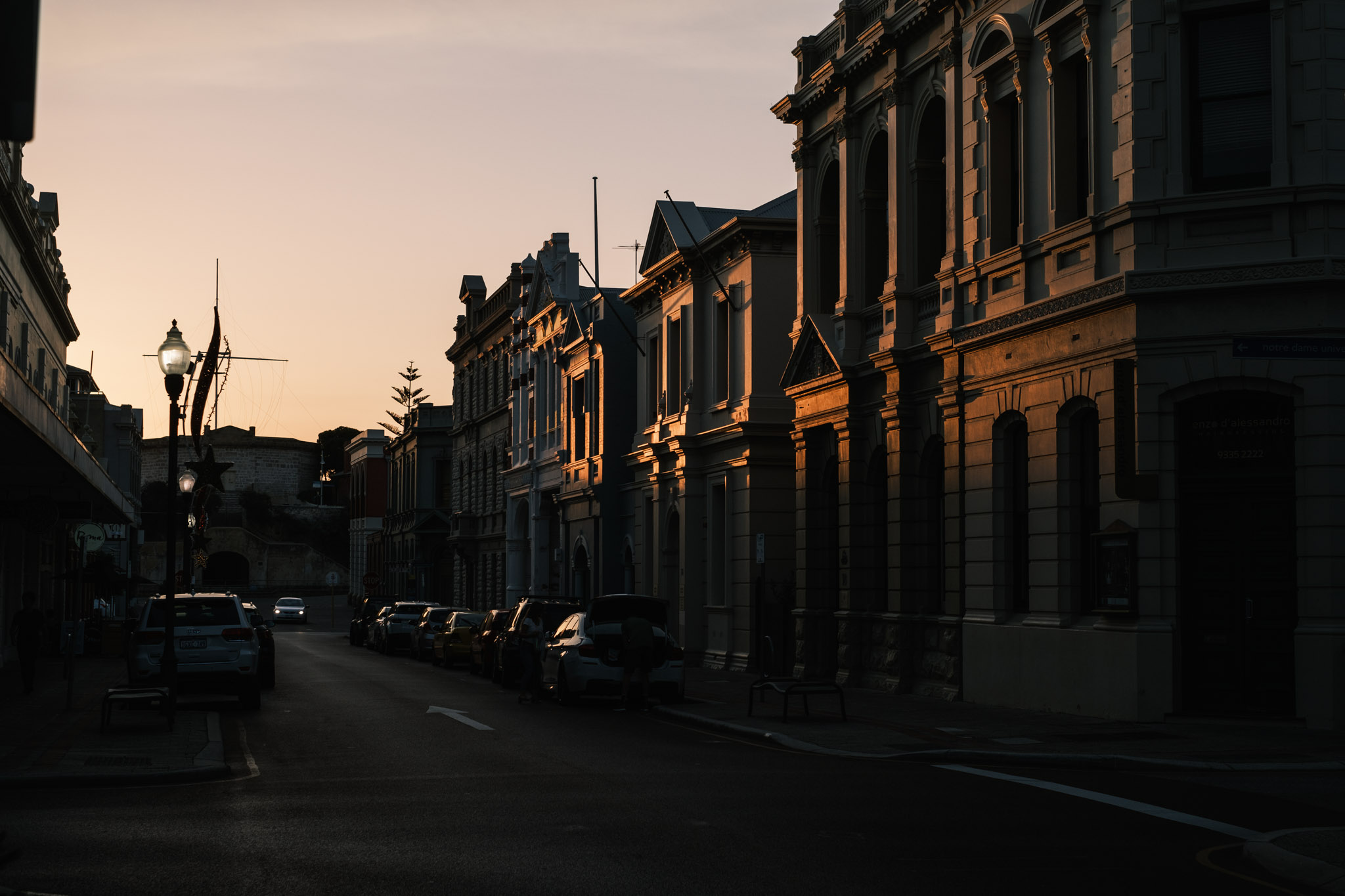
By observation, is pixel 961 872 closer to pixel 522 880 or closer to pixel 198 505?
pixel 522 880

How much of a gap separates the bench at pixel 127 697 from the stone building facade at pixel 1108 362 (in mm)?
11232

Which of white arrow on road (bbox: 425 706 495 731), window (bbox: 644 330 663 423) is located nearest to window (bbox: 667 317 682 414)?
window (bbox: 644 330 663 423)

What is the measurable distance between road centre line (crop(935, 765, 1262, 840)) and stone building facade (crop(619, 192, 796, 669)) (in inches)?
577

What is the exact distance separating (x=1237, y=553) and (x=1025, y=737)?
372cm

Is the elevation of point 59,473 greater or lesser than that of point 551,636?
greater

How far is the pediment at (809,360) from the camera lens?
2916 cm

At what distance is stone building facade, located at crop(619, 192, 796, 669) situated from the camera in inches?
1328

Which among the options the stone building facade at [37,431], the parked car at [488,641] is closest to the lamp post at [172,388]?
the stone building facade at [37,431]

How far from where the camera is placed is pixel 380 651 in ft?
164

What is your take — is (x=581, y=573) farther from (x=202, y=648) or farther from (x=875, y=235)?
(x=202, y=648)

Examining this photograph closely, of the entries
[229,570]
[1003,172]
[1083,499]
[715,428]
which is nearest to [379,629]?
[715,428]

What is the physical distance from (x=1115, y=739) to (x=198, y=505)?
58737 mm

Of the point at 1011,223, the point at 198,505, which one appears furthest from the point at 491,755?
the point at 198,505

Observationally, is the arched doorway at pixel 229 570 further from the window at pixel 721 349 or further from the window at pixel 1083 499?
the window at pixel 1083 499
